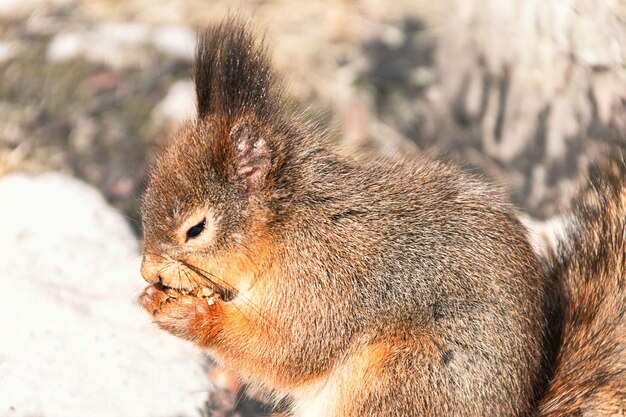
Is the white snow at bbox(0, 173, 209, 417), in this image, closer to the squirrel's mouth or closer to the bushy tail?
the squirrel's mouth

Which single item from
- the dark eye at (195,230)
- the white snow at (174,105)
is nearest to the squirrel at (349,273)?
the dark eye at (195,230)

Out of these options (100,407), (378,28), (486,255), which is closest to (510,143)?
(378,28)

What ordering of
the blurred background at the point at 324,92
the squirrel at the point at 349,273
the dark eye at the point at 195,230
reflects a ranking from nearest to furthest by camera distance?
1. the squirrel at the point at 349,273
2. the dark eye at the point at 195,230
3. the blurred background at the point at 324,92

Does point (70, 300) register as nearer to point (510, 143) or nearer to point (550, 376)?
point (550, 376)

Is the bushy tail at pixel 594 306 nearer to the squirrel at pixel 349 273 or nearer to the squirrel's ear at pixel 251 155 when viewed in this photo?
the squirrel at pixel 349 273

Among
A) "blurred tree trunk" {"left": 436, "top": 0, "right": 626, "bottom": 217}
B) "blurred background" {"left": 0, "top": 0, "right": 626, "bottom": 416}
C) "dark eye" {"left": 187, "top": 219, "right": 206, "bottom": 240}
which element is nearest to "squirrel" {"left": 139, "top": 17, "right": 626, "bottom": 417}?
"dark eye" {"left": 187, "top": 219, "right": 206, "bottom": 240}
